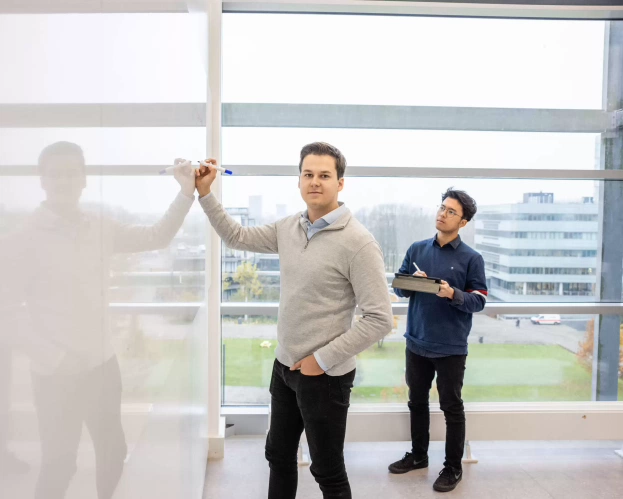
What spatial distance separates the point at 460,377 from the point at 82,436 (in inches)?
93.9

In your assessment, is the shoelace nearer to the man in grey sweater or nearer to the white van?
the man in grey sweater

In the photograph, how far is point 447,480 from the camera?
2.60 meters

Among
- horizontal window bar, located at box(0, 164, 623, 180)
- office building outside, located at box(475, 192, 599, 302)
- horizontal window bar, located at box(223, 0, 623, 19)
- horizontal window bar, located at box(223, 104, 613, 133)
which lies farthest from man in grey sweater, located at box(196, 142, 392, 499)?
office building outside, located at box(475, 192, 599, 302)

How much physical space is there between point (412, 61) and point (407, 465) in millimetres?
2489

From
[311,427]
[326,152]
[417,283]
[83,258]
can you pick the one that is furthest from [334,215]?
[83,258]

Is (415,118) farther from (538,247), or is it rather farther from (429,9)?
(538,247)

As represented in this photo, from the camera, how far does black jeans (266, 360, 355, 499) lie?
5.77 ft

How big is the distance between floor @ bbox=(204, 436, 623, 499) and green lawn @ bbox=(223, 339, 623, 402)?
1.03 ft

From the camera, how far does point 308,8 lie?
3.03 meters

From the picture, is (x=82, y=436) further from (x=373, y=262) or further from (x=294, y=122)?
(x=294, y=122)

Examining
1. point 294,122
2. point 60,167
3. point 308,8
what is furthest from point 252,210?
point 60,167

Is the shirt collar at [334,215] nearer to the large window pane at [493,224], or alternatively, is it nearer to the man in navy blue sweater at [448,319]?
the man in navy blue sweater at [448,319]

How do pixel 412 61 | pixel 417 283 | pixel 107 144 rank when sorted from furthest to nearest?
1. pixel 412 61
2. pixel 417 283
3. pixel 107 144

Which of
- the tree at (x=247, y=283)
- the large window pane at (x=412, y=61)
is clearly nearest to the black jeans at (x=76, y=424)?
the tree at (x=247, y=283)
